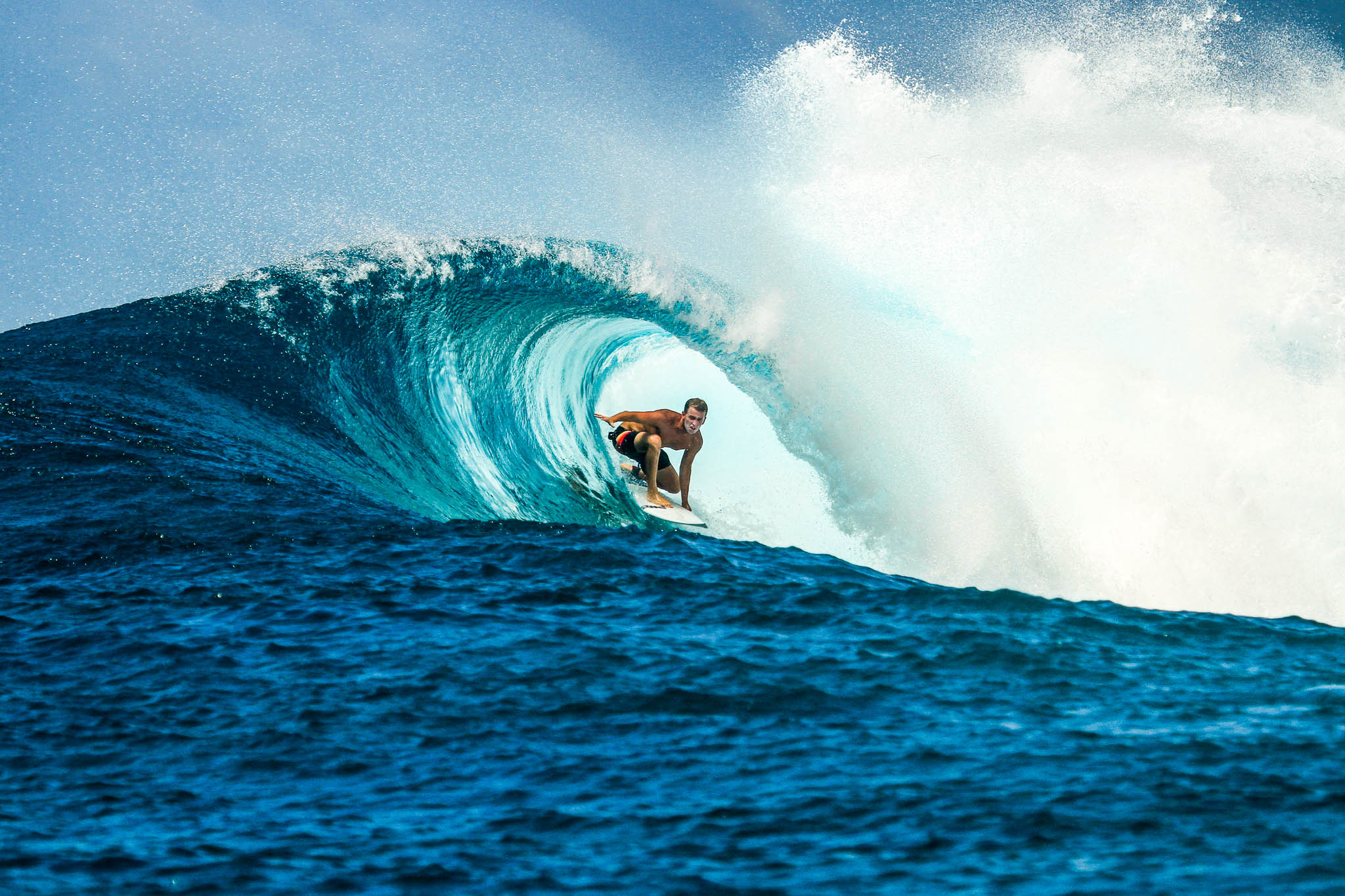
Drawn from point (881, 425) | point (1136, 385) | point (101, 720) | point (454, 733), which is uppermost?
point (1136, 385)

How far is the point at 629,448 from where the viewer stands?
1022 cm

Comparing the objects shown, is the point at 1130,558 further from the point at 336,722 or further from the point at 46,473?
the point at 46,473

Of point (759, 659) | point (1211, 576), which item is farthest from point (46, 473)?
point (1211, 576)

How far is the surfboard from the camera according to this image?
9.91 metres

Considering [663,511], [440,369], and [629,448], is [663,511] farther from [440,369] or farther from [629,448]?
[440,369]

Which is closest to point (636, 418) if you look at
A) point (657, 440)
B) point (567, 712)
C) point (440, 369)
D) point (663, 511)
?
point (657, 440)

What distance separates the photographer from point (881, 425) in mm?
11633

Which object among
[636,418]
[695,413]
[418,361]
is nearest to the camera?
[695,413]

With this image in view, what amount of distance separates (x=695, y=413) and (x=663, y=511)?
1137 mm

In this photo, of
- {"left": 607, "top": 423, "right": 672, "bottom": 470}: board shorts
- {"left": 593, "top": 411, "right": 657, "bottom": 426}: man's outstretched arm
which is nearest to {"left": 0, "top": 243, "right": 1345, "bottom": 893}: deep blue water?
{"left": 593, "top": 411, "right": 657, "bottom": 426}: man's outstretched arm

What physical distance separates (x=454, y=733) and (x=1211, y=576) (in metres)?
8.15

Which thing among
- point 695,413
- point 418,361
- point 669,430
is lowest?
point 669,430

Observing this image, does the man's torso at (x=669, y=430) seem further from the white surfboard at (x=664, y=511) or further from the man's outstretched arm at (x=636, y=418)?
the white surfboard at (x=664, y=511)

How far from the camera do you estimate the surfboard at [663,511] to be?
991 centimetres
